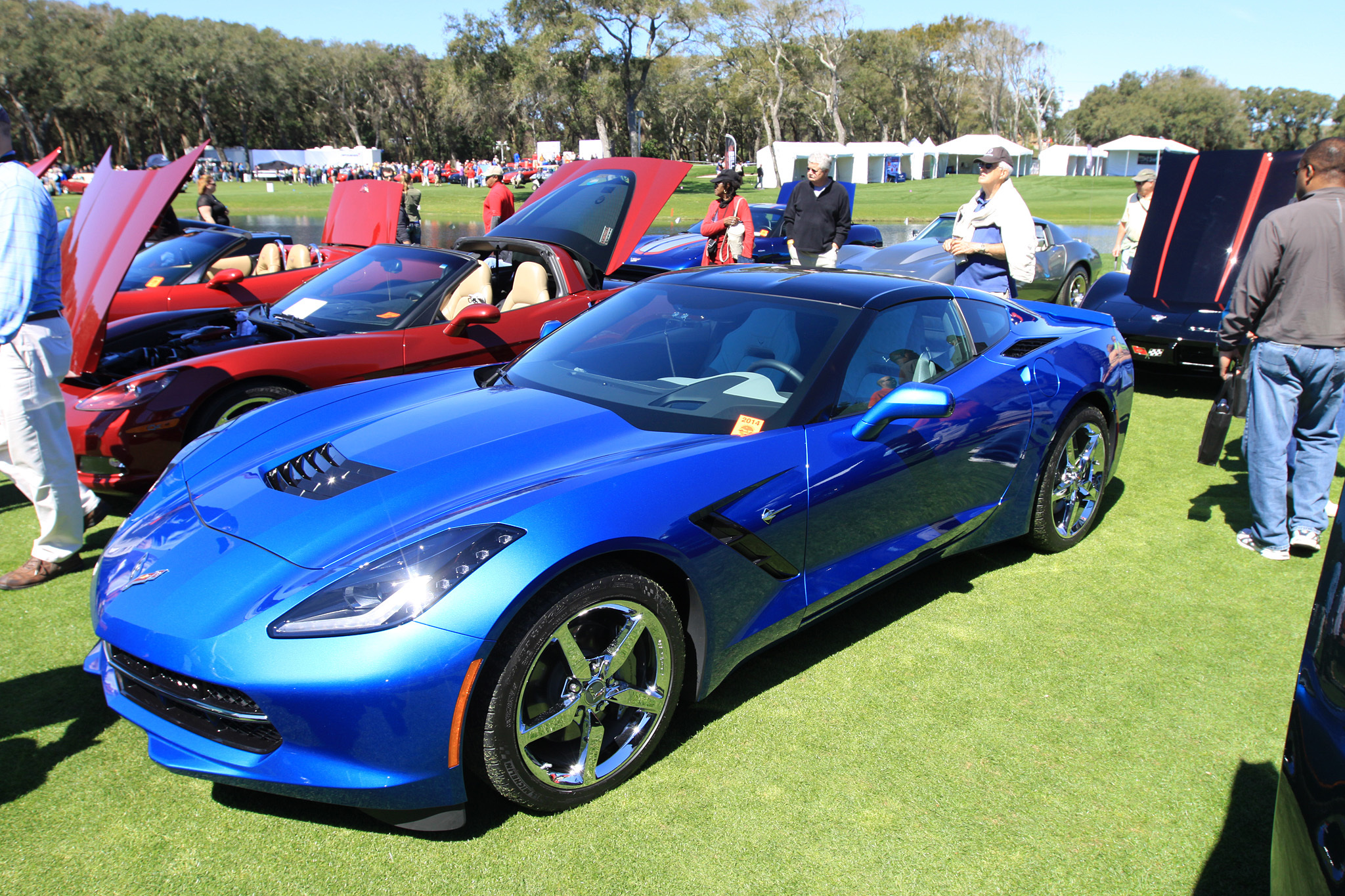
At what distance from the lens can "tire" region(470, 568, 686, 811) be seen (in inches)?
82.7

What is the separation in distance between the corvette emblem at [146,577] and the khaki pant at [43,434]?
→ 1869 mm

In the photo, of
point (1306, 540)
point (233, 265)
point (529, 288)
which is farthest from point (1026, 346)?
point (233, 265)

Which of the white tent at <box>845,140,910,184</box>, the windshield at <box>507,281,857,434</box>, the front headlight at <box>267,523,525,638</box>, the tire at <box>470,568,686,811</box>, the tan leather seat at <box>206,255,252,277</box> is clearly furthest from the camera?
the white tent at <box>845,140,910,184</box>

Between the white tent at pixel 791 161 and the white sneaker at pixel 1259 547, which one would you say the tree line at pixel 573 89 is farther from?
the white sneaker at pixel 1259 547

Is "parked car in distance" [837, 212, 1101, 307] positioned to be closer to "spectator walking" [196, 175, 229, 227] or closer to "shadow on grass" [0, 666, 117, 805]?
"shadow on grass" [0, 666, 117, 805]

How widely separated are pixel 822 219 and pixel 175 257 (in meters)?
6.06

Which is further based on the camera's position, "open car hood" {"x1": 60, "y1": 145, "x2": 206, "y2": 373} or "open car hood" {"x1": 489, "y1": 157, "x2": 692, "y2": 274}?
"open car hood" {"x1": 489, "y1": 157, "x2": 692, "y2": 274}

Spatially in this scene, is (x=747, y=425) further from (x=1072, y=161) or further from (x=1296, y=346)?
(x=1072, y=161)

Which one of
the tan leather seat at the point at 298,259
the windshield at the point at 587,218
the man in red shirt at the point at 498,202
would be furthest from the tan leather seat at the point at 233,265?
the man in red shirt at the point at 498,202

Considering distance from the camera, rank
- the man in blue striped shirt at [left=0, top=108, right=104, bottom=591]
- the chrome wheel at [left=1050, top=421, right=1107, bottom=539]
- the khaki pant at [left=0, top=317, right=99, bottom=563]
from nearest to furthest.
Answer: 1. the man in blue striped shirt at [left=0, top=108, right=104, bottom=591]
2. the khaki pant at [left=0, top=317, right=99, bottom=563]
3. the chrome wheel at [left=1050, top=421, right=1107, bottom=539]

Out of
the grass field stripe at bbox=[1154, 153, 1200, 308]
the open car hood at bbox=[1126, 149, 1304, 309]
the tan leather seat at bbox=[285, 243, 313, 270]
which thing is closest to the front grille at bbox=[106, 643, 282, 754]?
the tan leather seat at bbox=[285, 243, 313, 270]

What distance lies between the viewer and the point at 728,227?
27.8ft

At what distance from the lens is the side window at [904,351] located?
10.0 ft

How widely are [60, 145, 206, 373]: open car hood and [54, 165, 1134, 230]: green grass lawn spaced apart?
2604cm
